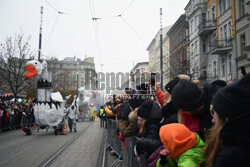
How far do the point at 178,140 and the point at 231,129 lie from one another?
1.86ft

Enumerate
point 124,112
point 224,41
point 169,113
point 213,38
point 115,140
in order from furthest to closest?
A: point 213,38 → point 224,41 → point 115,140 → point 124,112 → point 169,113

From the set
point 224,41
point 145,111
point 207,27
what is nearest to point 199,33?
point 207,27

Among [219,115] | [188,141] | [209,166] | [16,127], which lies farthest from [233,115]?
[16,127]

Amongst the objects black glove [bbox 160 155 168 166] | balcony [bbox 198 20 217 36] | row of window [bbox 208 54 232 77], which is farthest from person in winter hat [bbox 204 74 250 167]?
balcony [bbox 198 20 217 36]

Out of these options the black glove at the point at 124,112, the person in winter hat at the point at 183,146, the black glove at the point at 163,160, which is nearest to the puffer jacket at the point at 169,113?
the black glove at the point at 163,160

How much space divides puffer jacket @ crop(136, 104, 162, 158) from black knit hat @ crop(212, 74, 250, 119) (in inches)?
61.2

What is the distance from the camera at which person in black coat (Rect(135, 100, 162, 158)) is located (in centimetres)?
324

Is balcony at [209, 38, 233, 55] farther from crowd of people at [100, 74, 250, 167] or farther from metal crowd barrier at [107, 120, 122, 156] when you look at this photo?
crowd of people at [100, 74, 250, 167]

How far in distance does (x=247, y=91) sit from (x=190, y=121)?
3.35ft

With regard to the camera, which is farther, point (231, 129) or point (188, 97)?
point (188, 97)

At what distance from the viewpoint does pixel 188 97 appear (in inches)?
99.7

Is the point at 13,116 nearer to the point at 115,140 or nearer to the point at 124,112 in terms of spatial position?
the point at 115,140

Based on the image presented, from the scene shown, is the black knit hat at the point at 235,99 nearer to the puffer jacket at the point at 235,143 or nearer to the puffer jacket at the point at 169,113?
the puffer jacket at the point at 235,143

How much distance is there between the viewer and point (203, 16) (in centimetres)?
3141
